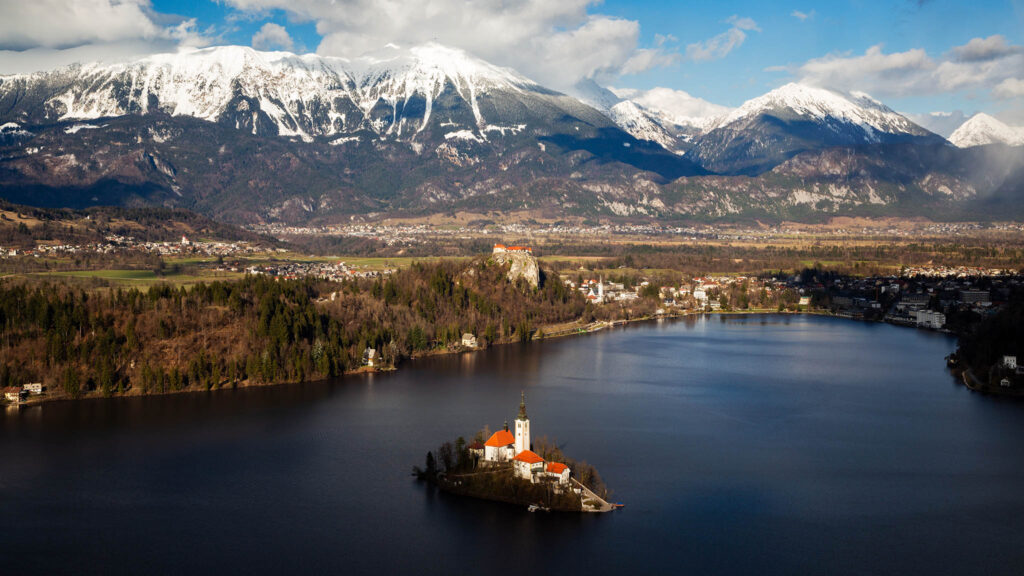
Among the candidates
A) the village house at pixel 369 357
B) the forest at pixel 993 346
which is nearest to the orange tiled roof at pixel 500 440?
the village house at pixel 369 357

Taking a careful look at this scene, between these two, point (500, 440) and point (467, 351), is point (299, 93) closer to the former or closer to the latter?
point (467, 351)

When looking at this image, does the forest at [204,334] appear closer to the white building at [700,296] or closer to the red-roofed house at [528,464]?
the red-roofed house at [528,464]

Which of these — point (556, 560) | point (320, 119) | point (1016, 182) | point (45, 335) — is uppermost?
point (320, 119)

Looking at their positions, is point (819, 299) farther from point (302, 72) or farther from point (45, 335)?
point (302, 72)

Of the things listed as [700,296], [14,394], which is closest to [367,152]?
[700,296]

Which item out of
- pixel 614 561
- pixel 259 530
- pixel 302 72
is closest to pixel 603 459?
pixel 614 561
